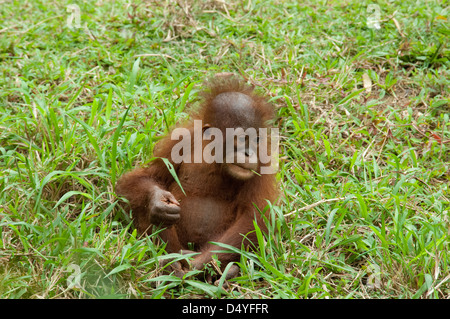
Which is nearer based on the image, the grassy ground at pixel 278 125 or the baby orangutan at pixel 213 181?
the grassy ground at pixel 278 125

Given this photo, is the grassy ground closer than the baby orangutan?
Yes

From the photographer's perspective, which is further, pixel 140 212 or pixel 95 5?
pixel 95 5

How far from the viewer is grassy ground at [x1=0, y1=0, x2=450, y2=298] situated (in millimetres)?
3016

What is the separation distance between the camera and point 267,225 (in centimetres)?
327

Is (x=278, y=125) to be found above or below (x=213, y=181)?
above

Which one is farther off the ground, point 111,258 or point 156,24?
point 156,24

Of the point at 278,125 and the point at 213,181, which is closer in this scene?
the point at 213,181

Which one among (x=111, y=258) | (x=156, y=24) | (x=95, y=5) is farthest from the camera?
(x=95, y=5)

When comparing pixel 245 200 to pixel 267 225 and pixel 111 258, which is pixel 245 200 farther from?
pixel 111 258

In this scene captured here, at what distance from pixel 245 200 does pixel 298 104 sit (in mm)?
1404

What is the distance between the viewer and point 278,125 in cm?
437

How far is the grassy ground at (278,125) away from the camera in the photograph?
9.89 feet
